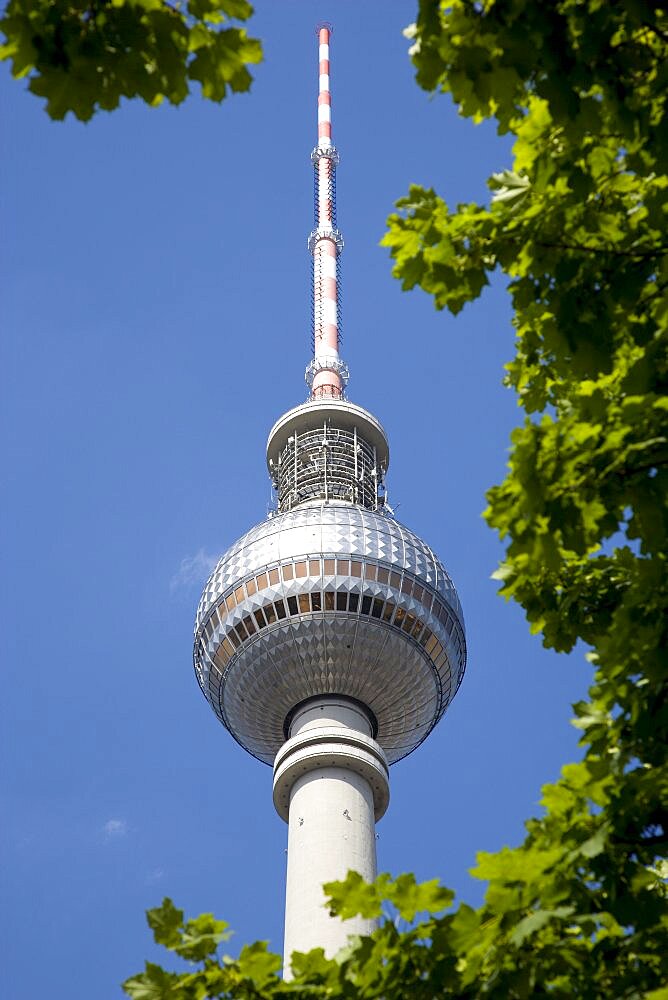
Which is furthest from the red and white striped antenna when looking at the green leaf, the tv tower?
the green leaf

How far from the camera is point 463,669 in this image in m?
56.5

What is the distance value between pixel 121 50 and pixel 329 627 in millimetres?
43242

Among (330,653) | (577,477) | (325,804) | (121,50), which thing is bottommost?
(577,477)

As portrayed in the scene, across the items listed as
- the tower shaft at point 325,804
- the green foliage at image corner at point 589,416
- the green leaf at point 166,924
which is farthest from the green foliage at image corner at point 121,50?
the tower shaft at point 325,804

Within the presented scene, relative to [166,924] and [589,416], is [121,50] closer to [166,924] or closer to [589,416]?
[589,416]

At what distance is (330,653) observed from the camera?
52.2m

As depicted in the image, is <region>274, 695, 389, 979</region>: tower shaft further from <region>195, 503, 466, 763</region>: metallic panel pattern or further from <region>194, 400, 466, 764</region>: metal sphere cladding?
<region>194, 400, 466, 764</region>: metal sphere cladding

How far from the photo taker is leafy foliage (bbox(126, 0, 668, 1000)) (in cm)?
1000

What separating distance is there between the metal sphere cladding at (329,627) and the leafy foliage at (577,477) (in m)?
40.9

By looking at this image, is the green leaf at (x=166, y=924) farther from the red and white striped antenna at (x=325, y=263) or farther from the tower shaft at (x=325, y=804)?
the red and white striped antenna at (x=325, y=263)

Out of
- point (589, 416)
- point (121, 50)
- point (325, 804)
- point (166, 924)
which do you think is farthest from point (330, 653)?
point (121, 50)

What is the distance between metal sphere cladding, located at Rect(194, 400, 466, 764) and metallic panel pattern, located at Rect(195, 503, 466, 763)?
0.05 metres

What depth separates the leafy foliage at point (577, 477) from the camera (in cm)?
1000

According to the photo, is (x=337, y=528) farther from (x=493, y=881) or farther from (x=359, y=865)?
(x=493, y=881)
